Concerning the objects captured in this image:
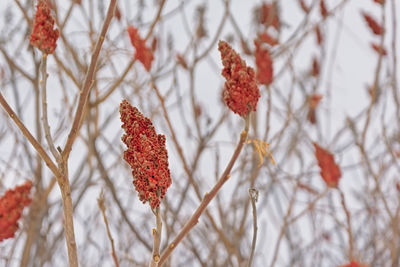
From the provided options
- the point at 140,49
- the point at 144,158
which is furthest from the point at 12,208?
the point at 140,49

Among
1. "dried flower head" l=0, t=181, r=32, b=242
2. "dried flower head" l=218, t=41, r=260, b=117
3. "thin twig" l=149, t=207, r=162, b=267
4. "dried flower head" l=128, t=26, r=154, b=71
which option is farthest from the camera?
"dried flower head" l=128, t=26, r=154, b=71

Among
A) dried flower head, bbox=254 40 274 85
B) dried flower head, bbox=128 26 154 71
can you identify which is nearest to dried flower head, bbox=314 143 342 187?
dried flower head, bbox=254 40 274 85

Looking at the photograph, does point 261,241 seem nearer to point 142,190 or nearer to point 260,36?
point 260,36

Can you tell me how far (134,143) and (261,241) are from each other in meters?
1.28

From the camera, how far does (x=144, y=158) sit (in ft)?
1.56

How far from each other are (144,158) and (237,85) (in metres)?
0.15

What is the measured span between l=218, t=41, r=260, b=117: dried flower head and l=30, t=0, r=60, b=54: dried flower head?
0.22 metres

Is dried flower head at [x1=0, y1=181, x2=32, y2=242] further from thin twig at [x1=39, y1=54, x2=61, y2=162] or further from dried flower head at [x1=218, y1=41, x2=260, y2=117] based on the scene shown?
dried flower head at [x1=218, y1=41, x2=260, y2=117]

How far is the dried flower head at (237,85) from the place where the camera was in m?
0.55

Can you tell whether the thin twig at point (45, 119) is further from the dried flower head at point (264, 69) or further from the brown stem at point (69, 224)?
the dried flower head at point (264, 69)

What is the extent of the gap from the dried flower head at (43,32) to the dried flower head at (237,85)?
0.71 ft

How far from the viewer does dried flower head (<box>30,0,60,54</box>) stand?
0.61 m

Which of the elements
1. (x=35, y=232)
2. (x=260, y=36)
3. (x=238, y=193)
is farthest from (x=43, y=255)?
(x=260, y=36)

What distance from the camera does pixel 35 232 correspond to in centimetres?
126
